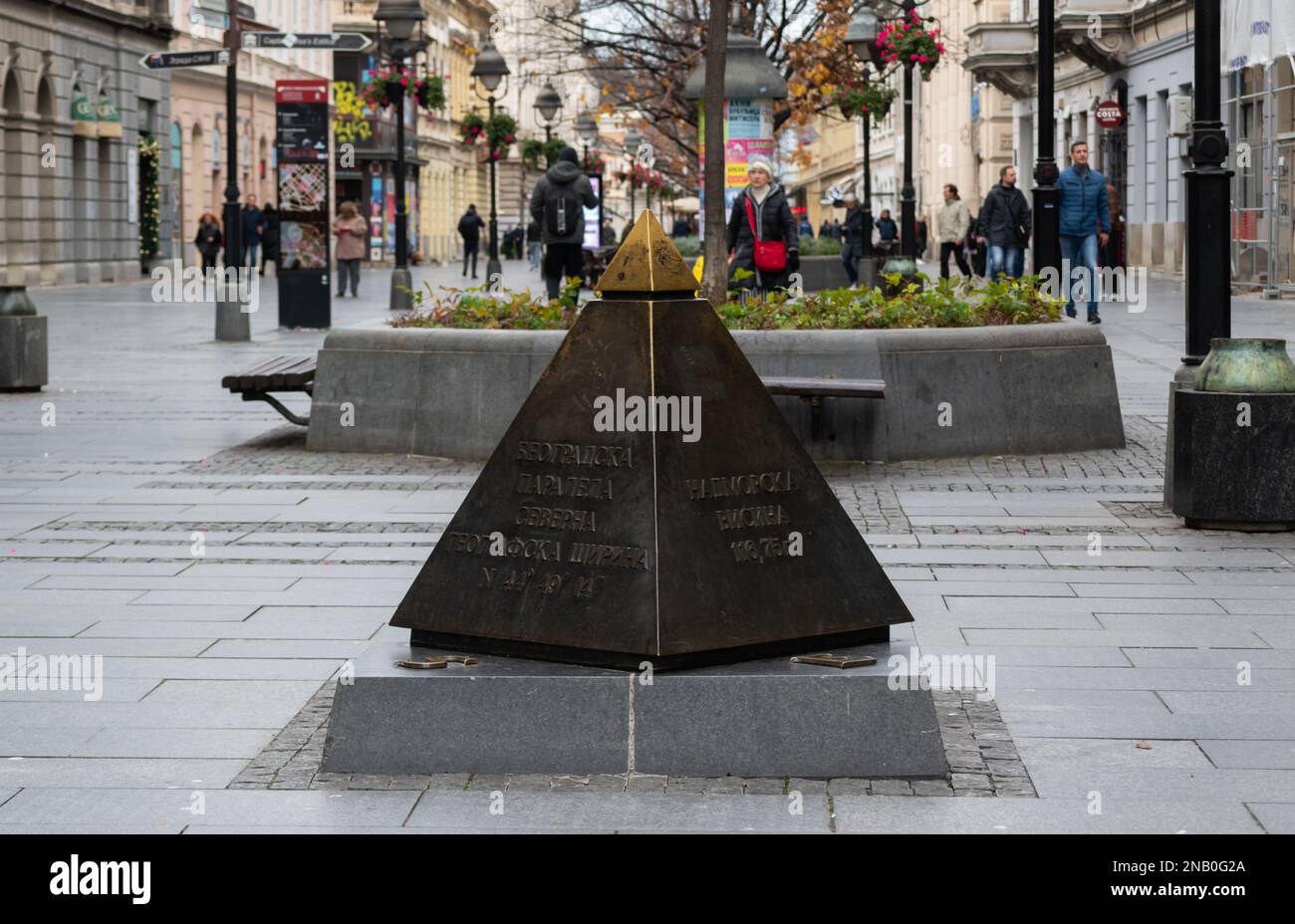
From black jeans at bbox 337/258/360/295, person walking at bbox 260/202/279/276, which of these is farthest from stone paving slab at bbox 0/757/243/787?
person walking at bbox 260/202/279/276

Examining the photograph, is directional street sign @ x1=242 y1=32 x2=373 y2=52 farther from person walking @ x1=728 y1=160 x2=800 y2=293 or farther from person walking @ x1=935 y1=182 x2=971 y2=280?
person walking @ x1=935 y1=182 x2=971 y2=280

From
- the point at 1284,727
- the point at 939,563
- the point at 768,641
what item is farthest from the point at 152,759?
the point at 939,563

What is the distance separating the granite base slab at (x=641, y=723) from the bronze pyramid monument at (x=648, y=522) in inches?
3.5

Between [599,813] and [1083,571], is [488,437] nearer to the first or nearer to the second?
[1083,571]

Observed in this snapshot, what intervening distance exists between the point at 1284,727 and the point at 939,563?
287 cm

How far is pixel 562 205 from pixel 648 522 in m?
17.1

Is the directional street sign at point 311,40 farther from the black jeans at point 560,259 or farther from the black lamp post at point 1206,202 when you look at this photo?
the black lamp post at point 1206,202

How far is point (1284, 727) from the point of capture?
229 inches

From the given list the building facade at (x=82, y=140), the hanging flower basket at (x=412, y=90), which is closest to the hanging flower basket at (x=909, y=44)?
the hanging flower basket at (x=412, y=90)

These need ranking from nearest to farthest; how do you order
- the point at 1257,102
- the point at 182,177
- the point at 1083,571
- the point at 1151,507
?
the point at 1083,571, the point at 1151,507, the point at 1257,102, the point at 182,177

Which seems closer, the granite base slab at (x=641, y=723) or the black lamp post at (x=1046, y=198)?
the granite base slab at (x=641, y=723)

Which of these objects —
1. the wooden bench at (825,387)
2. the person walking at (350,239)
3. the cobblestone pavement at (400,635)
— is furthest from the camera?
the person walking at (350,239)

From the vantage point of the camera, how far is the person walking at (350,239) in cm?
3369

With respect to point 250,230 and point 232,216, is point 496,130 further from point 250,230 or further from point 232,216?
point 232,216
